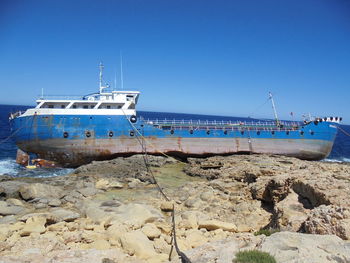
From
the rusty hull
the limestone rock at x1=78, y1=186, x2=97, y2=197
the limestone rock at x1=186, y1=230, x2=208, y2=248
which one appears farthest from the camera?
the rusty hull

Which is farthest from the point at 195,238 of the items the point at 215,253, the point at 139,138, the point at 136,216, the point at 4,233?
the point at 139,138

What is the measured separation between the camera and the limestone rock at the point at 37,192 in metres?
14.8

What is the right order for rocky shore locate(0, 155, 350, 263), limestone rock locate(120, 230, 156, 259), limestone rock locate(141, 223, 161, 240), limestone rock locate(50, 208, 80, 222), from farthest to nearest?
limestone rock locate(50, 208, 80, 222) → limestone rock locate(141, 223, 161, 240) → limestone rock locate(120, 230, 156, 259) → rocky shore locate(0, 155, 350, 263)

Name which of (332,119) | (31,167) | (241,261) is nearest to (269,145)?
(332,119)

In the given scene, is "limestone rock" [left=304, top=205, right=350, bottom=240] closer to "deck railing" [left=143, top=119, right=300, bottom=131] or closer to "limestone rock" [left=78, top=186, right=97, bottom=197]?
"limestone rock" [left=78, top=186, right=97, bottom=197]

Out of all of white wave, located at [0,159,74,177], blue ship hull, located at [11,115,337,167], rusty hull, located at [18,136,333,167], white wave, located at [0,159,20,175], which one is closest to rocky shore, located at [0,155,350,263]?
white wave, located at [0,159,74,177]

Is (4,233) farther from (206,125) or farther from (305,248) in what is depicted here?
(206,125)

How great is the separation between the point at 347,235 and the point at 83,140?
2412 cm

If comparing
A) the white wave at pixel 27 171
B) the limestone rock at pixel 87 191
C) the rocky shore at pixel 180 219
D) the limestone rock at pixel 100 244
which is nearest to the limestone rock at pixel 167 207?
the rocky shore at pixel 180 219

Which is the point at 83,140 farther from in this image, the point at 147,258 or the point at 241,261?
the point at 241,261

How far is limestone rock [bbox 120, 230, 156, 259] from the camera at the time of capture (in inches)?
312

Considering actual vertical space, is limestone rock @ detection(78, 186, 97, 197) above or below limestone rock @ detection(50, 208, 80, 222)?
below

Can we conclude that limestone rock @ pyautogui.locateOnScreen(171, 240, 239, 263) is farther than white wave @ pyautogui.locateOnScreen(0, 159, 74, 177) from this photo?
No

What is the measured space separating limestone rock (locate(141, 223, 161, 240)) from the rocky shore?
0.02 metres
